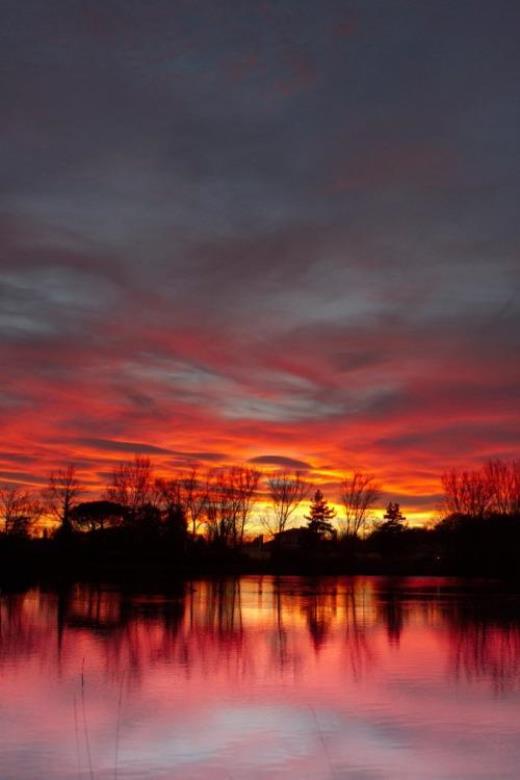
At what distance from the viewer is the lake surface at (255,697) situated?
1237 centimetres

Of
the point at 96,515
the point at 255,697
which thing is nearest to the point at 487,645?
the point at 255,697

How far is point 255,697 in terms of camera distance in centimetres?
1752

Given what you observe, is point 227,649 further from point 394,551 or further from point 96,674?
point 394,551

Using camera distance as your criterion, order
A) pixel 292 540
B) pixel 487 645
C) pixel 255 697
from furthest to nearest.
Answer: pixel 292 540
pixel 487 645
pixel 255 697

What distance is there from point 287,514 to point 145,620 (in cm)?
8993

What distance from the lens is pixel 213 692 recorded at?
57.9ft

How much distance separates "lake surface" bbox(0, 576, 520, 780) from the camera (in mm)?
12367

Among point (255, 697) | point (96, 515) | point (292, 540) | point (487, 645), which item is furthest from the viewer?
point (292, 540)

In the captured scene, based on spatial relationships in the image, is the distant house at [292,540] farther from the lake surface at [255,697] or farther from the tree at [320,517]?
the lake surface at [255,697]

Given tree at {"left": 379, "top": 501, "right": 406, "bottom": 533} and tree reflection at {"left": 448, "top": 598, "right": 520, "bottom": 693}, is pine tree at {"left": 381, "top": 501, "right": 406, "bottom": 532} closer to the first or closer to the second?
tree at {"left": 379, "top": 501, "right": 406, "bottom": 533}

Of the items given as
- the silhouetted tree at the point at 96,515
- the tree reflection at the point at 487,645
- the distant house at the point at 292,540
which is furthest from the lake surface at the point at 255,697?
the silhouetted tree at the point at 96,515

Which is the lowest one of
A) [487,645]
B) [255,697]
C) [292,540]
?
[255,697]

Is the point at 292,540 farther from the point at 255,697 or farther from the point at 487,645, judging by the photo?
the point at 255,697

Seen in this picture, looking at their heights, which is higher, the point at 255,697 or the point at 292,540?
the point at 292,540
